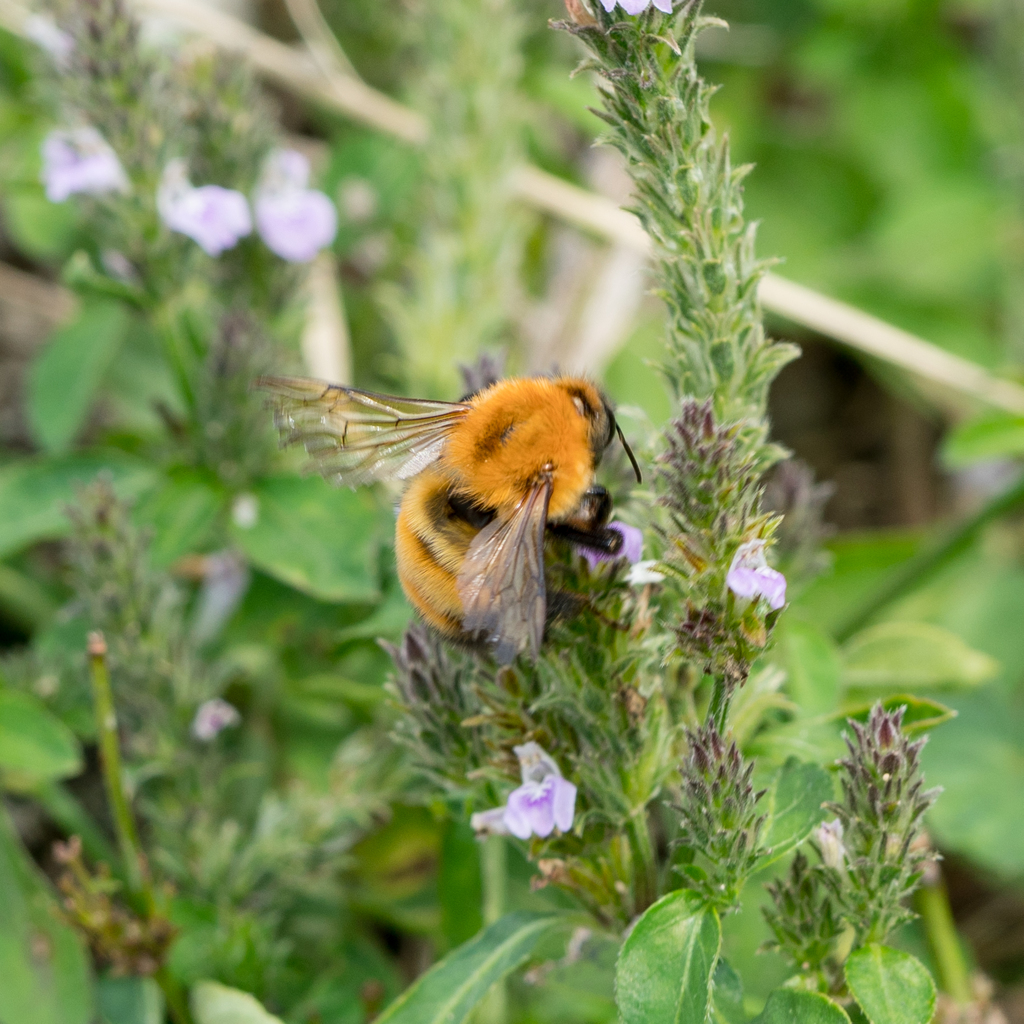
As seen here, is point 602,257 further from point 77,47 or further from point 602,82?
point 602,82

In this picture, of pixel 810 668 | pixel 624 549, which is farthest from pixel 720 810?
pixel 810 668

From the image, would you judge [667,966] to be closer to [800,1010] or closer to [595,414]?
[800,1010]

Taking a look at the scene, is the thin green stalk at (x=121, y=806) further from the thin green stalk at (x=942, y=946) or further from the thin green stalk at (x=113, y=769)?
the thin green stalk at (x=942, y=946)

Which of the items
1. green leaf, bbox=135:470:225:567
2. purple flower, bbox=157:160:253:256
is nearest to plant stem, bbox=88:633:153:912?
green leaf, bbox=135:470:225:567

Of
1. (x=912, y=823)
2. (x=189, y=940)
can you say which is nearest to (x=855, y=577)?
(x=912, y=823)

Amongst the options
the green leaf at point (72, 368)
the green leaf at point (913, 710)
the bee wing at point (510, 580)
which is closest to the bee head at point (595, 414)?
the bee wing at point (510, 580)
